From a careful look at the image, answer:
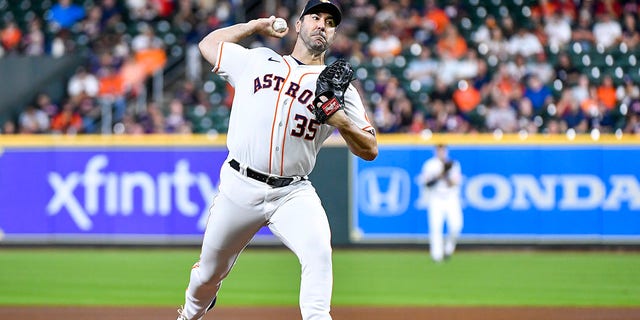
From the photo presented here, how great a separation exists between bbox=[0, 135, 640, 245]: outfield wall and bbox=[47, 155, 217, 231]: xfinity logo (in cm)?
2

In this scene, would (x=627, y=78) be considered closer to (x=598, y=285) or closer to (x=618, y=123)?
(x=618, y=123)

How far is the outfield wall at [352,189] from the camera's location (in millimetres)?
17672

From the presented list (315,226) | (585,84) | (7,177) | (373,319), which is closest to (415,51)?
(585,84)

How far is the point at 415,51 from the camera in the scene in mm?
19328

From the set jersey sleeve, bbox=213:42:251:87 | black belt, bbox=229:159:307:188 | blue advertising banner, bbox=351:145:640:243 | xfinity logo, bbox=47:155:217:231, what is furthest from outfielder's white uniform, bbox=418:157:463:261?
black belt, bbox=229:159:307:188

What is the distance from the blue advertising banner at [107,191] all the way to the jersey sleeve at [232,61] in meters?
11.2

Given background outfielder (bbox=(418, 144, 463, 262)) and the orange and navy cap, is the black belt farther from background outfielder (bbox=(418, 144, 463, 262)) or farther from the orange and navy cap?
background outfielder (bbox=(418, 144, 463, 262))

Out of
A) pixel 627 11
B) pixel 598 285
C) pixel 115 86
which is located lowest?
pixel 598 285

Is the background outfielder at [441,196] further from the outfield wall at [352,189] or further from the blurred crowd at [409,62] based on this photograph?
the blurred crowd at [409,62]

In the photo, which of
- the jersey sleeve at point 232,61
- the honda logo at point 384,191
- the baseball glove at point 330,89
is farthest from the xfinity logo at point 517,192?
the baseball glove at point 330,89

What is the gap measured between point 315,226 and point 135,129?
13.0 meters

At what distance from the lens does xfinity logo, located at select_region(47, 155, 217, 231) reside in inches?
708

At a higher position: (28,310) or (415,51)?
(415,51)

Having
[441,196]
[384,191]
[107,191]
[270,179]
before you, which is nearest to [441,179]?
[441,196]
